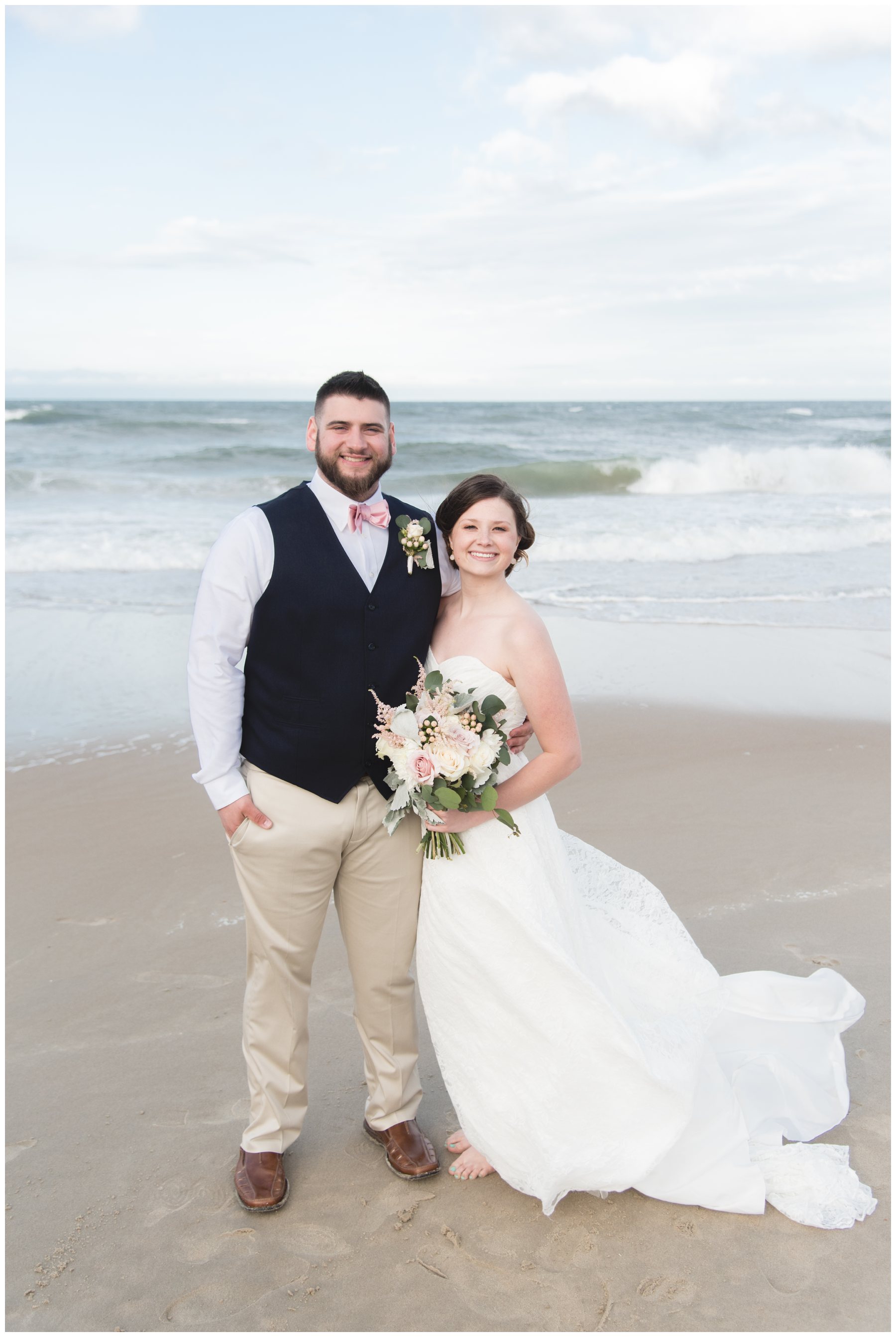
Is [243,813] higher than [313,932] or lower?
higher

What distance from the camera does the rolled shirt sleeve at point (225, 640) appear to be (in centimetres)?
273

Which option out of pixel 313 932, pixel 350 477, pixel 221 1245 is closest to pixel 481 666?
pixel 350 477

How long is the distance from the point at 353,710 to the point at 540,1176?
140cm

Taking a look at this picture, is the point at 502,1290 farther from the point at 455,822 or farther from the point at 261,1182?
the point at 455,822

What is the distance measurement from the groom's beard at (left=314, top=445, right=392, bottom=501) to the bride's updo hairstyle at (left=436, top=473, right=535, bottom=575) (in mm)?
223

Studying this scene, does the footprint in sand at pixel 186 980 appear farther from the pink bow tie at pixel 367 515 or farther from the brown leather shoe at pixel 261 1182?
the pink bow tie at pixel 367 515

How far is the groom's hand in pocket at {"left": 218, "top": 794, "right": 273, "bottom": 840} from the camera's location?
2789mm

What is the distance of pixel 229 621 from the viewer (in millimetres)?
2766

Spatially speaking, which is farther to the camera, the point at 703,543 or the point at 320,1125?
the point at 703,543

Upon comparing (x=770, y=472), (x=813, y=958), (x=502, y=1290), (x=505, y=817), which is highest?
(x=770, y=472)

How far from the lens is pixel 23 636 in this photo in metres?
8.33

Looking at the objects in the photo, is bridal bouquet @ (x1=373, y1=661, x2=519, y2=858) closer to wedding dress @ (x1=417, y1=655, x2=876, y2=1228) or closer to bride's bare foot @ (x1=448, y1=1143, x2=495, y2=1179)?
wedding dress @ (x1=417, y1=655, x2=876, y2=1228)

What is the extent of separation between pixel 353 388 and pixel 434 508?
13280 millimetres

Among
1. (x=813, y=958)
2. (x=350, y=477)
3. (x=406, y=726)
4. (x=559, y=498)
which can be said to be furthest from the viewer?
(x=559, y=498)
